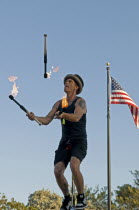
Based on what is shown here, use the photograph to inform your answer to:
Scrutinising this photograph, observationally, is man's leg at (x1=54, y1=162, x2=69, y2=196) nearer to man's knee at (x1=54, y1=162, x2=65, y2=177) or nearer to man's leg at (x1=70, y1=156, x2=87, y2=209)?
man's knee at (x1=54, y1=162, x2=65, y2=177)

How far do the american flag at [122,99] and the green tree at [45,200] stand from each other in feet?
88.8

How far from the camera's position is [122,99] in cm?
1769

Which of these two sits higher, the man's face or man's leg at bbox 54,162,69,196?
the man's face

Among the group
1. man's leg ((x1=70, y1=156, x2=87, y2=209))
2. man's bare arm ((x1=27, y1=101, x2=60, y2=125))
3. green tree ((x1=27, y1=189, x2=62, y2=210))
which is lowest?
man's leg ((x1=70, y1=156, x2=87, y2=209))

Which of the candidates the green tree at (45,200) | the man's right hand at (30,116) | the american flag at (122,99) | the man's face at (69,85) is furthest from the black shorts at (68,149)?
the green tree at (45,200)

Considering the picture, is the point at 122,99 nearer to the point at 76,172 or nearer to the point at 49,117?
the point at 49,117

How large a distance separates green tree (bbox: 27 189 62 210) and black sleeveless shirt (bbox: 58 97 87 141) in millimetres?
36180

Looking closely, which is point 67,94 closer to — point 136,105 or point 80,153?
point 80,153

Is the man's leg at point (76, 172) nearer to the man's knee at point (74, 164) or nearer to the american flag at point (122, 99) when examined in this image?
the man's knee at point (74, 164)

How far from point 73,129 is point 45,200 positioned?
1462 inches

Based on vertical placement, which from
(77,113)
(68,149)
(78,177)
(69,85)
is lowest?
(78,177)

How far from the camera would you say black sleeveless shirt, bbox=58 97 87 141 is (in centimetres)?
777

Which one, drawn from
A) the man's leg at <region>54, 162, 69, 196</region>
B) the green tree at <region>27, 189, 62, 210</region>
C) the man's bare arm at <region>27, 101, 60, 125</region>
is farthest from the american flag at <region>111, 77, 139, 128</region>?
the green tree at <region>27, 189, 62, 210</region>

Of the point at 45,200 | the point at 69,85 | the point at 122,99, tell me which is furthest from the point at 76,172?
the point at 45,200
